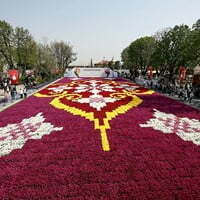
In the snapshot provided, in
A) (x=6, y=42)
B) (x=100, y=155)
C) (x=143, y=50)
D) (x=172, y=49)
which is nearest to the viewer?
(x=100, y=155)

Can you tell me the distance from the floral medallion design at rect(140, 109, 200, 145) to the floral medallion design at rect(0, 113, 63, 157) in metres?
5.51

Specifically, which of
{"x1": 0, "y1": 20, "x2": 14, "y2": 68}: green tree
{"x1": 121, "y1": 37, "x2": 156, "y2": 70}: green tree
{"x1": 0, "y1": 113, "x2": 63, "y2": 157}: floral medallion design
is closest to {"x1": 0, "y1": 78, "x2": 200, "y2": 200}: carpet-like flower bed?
{"x1": 0, "y1": 113, "x2": 63, "y2": 157}: floral medallion design

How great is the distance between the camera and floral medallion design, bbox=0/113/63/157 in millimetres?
10469

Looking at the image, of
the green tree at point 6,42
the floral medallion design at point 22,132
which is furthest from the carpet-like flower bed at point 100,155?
the green tree at point 6,42

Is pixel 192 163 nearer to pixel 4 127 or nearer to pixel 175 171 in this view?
pixel 175 171

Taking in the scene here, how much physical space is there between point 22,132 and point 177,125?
8.56m

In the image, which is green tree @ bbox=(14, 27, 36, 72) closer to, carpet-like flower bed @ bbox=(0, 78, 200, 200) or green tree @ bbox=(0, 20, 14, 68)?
green tree @ bbox=(0, 20, 14, 68)

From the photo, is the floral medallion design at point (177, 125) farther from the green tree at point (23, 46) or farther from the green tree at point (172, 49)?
the green tree at point (23, 46)

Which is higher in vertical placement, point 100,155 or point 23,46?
point 23,46

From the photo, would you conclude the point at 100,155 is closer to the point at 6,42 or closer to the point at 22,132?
the point at 22,132

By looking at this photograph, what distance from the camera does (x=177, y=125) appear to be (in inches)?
523

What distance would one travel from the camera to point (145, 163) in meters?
8.50

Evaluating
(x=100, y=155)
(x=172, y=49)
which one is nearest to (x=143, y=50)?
(x=172, y=49)

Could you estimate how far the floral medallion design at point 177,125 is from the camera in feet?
37.8
